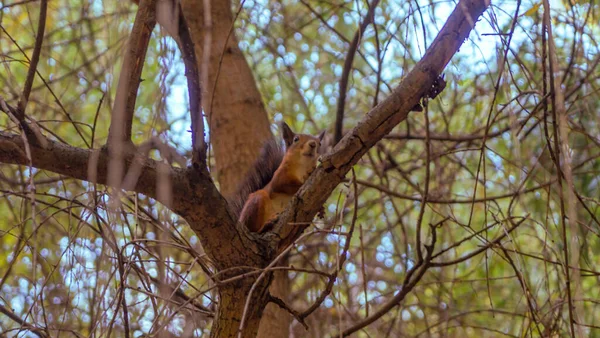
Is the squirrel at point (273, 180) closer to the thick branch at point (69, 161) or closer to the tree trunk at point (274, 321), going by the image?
the tree trunk at point (274, 321)

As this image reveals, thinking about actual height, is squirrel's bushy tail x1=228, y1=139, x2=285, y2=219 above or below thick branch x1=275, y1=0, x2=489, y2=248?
above

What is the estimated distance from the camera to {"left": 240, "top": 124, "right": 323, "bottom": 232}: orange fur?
7.36 ft

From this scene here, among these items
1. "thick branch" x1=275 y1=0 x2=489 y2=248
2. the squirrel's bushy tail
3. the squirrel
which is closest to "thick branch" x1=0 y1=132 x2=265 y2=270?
"thick branch" x1=275 y1=0 x2=489 y2=248

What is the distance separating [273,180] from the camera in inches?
97.7

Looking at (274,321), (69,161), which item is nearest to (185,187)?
(69,161)

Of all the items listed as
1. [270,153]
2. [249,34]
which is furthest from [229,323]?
[249,34]

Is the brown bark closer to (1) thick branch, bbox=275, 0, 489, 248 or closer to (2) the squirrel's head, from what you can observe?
(2) the squirrel's head

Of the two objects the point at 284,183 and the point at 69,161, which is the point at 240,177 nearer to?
the point at 284,183

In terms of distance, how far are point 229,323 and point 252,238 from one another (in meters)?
0.20

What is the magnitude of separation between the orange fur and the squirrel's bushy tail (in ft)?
0.14

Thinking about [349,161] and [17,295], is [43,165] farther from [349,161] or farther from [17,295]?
[17,295]

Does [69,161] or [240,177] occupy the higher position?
[240,177]

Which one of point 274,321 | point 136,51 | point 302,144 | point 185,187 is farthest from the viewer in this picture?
point 302,144

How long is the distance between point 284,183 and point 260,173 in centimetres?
13
